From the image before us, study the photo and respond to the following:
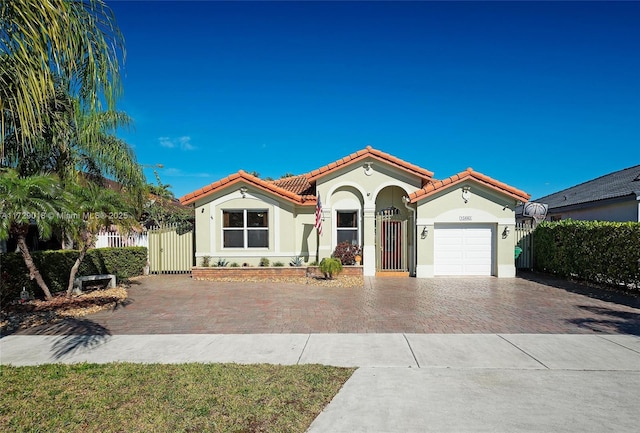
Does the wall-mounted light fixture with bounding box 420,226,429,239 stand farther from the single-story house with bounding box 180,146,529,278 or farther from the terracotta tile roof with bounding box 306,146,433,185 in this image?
the terracotta tile roof with bounding box 306,146,433,185

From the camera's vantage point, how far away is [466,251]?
15500mm

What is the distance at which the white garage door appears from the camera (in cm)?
1546

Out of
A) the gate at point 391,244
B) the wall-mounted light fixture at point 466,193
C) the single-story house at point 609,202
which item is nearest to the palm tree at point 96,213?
the gate at point 391,244

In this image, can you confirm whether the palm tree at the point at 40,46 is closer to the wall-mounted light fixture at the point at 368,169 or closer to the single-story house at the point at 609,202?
the wall-mounted light fixture at the point at 368,169

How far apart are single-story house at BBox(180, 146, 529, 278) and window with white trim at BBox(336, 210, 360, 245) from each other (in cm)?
4

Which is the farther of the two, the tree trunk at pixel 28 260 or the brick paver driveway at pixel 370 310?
the tree trunk at pixel 28 260

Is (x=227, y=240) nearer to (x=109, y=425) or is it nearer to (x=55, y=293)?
(x=55, y=293)

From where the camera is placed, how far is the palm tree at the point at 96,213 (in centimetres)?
878

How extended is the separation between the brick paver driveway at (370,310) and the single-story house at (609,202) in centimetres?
652

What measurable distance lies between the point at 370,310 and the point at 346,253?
20.5 ft

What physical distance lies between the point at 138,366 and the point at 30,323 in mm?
4394

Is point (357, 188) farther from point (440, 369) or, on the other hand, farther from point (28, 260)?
point (28, 260)

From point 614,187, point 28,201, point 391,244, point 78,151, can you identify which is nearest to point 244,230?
point 391,244

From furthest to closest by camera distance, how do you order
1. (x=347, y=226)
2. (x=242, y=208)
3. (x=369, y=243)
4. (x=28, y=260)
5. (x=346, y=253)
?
(x=347, y=226) < (x=242, y=208) < (x=369, y=243) < (x=346, y=253) < (x=28, y=260)
